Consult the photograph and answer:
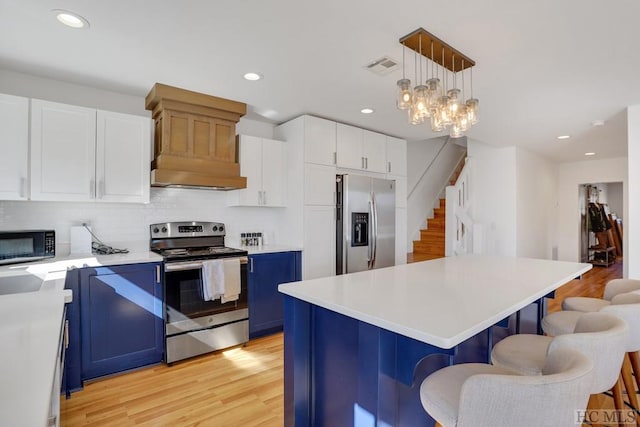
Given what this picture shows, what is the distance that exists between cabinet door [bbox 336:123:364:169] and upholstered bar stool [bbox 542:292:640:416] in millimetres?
2522

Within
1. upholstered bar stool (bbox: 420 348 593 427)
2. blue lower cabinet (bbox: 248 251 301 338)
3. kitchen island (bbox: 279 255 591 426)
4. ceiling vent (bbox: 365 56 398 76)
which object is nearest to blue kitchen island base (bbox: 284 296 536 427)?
kitchen island (bbox: 279 255 591 426)

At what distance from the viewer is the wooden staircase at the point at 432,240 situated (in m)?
6.35

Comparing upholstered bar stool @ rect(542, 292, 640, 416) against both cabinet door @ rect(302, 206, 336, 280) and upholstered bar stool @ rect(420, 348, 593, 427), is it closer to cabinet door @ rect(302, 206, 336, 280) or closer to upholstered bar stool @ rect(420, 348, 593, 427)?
upholstered bar stool @ rect(420, 348, 593, 427)

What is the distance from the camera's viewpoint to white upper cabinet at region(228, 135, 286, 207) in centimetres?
356

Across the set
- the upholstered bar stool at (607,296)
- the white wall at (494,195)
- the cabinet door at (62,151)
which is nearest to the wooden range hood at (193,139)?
the cabinet door at (62,151)

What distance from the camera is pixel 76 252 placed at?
2.80 m

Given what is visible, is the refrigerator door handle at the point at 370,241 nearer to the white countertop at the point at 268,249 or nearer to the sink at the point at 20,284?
the white countertop at the point at 268,249

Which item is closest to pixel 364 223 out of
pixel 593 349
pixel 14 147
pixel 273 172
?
pixel 273 172

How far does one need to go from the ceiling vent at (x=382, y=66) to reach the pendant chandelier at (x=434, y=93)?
0.08 meters

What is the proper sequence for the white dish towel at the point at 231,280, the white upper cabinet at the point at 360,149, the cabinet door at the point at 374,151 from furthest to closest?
the cabinet door at the point at 374,151 < the white upper cabinet at the point at 360,149 < the white dish towel at the point at 231,280

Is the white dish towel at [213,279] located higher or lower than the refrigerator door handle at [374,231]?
lower

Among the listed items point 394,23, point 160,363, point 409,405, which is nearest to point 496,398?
point 409,405

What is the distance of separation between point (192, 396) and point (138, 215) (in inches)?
69.5

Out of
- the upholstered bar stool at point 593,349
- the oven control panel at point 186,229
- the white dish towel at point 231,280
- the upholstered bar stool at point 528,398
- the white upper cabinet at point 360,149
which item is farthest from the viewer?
the white upper cabinet at point 360,149
